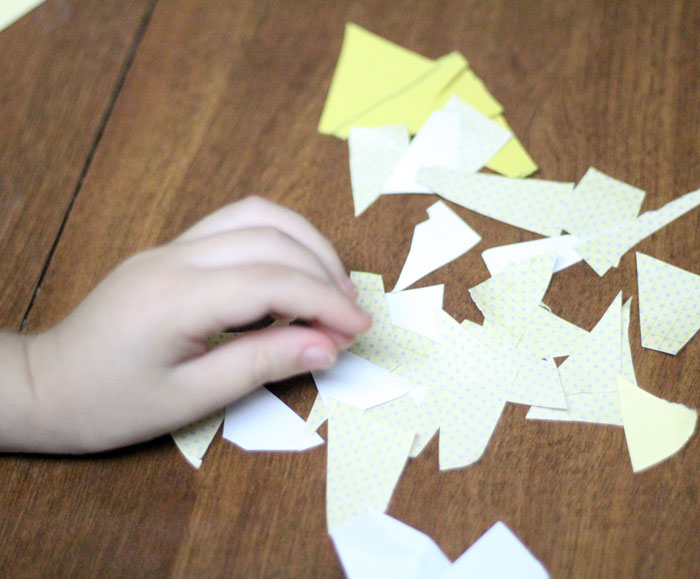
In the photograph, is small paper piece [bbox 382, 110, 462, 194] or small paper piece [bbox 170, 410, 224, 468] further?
small paper piece [bbox 382, 110, 462, 194]

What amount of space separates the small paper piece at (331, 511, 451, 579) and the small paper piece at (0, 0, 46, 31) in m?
0.58

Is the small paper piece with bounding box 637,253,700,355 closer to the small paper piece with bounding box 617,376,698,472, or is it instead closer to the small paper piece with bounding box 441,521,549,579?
the small paper piece with bounding box 617,376,698,472

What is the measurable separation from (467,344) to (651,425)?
140 mm

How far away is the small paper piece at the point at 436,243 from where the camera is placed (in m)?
0.54

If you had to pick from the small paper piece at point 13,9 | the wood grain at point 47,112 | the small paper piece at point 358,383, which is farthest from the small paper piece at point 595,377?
the small paper piece at point 13,9

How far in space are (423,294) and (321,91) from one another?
23 cm

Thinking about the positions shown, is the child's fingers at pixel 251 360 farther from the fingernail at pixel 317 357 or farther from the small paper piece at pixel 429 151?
the small paper piece at pixel 429 151

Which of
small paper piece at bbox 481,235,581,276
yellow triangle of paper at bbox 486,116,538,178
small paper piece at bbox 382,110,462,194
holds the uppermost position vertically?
small paper piece at bbox 382,110,462,194

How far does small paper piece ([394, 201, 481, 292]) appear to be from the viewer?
0.54 meters

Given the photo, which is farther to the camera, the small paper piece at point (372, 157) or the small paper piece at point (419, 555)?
the small paper piece at point (372, 157)

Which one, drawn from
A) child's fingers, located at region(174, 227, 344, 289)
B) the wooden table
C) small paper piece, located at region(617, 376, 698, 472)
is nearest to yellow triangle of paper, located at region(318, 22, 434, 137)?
the wooden table

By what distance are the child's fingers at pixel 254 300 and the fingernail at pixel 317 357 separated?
18mm

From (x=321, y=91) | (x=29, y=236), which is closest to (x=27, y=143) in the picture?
(x=29, y=236)

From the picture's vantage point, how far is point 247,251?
0.43 meters
